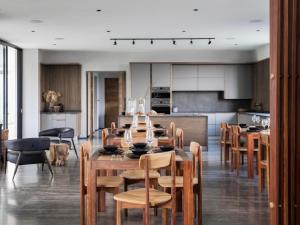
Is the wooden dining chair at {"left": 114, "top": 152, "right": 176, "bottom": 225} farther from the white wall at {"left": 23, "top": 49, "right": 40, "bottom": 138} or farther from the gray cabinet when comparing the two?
the white wall at {"left": 23, "top": 49, "right": 40, "bottom": 138}

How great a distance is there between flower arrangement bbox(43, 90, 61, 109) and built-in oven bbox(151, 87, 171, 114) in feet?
9.86

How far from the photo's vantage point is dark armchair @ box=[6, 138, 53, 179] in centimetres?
579

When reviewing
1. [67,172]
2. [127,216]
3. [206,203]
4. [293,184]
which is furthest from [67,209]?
[293,184]

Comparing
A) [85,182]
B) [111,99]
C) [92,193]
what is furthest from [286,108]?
[111,99]

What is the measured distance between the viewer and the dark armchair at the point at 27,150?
5.79 metres

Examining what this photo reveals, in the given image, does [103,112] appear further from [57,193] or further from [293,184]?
[293,184]

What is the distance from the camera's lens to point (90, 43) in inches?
391

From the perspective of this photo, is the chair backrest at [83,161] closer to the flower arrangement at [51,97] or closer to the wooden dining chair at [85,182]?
the wooden dining chair at [85,182]

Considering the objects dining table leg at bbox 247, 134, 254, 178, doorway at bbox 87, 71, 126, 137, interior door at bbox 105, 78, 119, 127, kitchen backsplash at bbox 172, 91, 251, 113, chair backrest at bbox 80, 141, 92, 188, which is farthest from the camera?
interior door at bbox 105, 78, 119, 127

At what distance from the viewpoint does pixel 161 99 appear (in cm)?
1137

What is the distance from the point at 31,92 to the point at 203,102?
5411 millimetres

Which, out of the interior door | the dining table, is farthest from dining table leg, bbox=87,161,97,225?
the interior door

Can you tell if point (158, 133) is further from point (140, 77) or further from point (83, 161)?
point (140, 77)

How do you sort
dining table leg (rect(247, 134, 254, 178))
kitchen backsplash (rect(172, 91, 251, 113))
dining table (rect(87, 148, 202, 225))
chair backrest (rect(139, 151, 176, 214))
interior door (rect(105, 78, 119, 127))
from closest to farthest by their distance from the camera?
chair backrest (rect(139, 151, 176, 214)) < dining table (rect(87, 148, 202, 225)) < dining table leg (rect(247, 134, 254, 178)) < kitchen backsplash (rect(172, 91, 251, 113)) < interior door (rect(105, 78, 119, 127))
